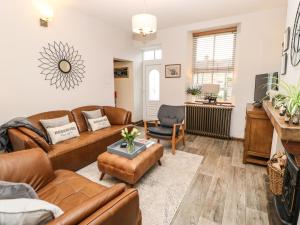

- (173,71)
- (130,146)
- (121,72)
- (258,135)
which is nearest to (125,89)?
(121,72)

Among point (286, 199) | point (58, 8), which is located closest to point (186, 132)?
point (286, 199)

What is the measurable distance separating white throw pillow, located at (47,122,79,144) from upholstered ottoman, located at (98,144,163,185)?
0.94 meters

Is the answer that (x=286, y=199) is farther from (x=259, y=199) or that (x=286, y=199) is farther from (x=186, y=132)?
(x=186, y=132)

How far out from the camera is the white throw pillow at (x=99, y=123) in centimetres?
348

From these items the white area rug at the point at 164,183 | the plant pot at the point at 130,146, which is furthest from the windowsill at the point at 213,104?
the plant pot at the point at 130,146

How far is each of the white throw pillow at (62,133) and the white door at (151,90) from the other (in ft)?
9.59

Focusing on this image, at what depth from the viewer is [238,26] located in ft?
13.0

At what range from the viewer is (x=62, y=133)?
2895 mm

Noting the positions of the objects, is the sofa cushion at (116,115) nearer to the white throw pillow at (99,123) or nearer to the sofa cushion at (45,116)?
the white throw pillow at (99,123)

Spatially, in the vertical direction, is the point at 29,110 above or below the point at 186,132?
above

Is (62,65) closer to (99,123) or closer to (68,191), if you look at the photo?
(99,123)

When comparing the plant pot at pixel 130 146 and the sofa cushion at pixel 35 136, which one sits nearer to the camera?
the sofa cushion at pixel 35 136

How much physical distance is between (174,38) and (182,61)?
0.67 m

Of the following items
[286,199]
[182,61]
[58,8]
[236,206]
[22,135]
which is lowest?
[236,206]
